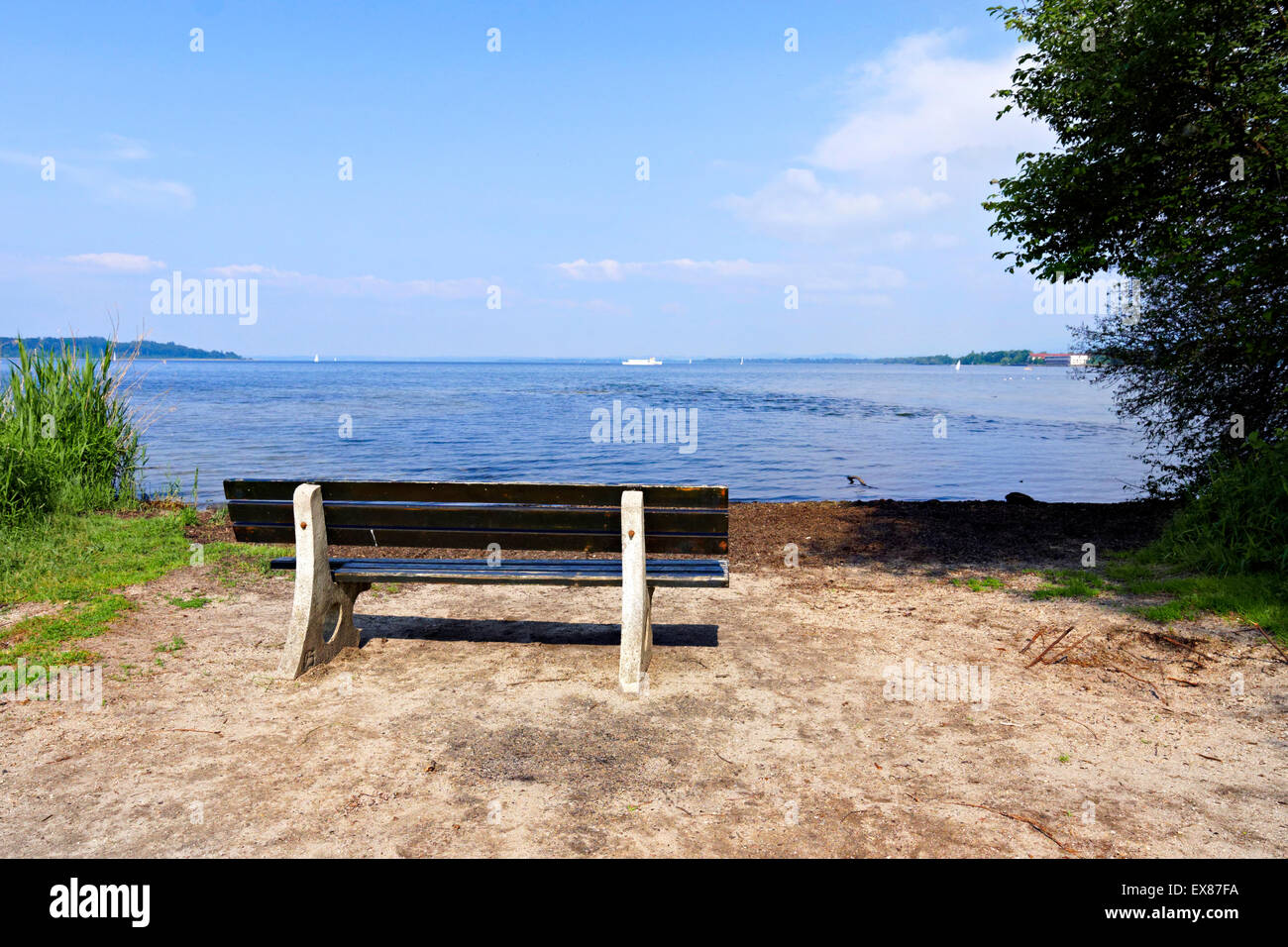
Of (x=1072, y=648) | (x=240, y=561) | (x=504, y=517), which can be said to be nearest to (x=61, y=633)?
(x=240, y=561)

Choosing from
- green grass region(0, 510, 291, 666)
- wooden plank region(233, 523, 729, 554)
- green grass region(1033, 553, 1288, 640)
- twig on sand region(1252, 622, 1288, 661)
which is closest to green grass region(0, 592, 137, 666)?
green grass region(0, 510, 291, 666)

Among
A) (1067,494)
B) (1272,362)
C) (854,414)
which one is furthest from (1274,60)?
(854,414)

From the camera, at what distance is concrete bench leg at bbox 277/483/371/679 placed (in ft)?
16.1

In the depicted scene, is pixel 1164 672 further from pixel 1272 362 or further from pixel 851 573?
pixel 1272 362

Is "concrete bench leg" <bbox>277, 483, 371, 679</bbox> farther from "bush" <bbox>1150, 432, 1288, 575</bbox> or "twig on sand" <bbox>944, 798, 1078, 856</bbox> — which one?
"bush" <bbox>1150, 432, 1288, 575</bbox>

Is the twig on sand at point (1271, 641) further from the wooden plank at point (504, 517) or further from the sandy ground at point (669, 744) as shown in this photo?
the wooden plank at point (504, 517)

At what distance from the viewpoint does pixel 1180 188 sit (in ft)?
29.4

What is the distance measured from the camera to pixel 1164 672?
494 centimetres

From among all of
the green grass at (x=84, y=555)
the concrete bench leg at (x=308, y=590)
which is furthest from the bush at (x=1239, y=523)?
the green grass at (x=84, y=555)

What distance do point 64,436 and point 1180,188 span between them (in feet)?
43.8

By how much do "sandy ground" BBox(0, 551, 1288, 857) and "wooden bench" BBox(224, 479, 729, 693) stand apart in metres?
0.42

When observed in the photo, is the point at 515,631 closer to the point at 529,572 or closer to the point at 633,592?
the point at 529,572

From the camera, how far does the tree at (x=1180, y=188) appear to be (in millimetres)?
8062
